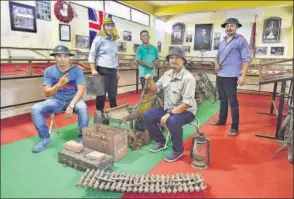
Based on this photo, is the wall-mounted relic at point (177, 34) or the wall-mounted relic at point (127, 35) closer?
the wall-mounted relic at point (127, 35)

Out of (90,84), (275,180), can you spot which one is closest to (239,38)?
(275,180)

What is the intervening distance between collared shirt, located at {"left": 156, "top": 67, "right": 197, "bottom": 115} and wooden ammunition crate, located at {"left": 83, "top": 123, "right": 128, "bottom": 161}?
23.4 inches

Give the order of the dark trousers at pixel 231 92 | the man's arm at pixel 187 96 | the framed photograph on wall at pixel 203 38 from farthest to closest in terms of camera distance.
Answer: the framed photograph on wall at pixel 203 38 → the dark trousers at pixel 231 92 → the man's arm at pixel 187 96

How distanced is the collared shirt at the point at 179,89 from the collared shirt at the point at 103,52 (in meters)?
1.20

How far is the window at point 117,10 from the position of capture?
5156 mm

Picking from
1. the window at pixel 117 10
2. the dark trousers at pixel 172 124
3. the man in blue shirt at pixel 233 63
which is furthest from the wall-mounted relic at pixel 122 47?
the dark trousers at pixel 172 124

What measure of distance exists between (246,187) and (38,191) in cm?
152

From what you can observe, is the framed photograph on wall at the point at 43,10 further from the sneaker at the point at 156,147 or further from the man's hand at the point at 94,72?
the man's hand at the point at 94,72

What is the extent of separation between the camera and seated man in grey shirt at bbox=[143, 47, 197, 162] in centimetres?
226

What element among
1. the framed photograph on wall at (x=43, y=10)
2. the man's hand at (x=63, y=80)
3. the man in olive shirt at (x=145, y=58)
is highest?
the framed photograph on wall at (x=43, y=10)

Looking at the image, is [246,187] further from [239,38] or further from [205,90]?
[205,90]

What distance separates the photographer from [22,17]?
1032 millimetres

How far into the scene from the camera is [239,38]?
116 inches

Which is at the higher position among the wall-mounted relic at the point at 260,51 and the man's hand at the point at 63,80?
the wall-mounted relic at the point at 260,51
